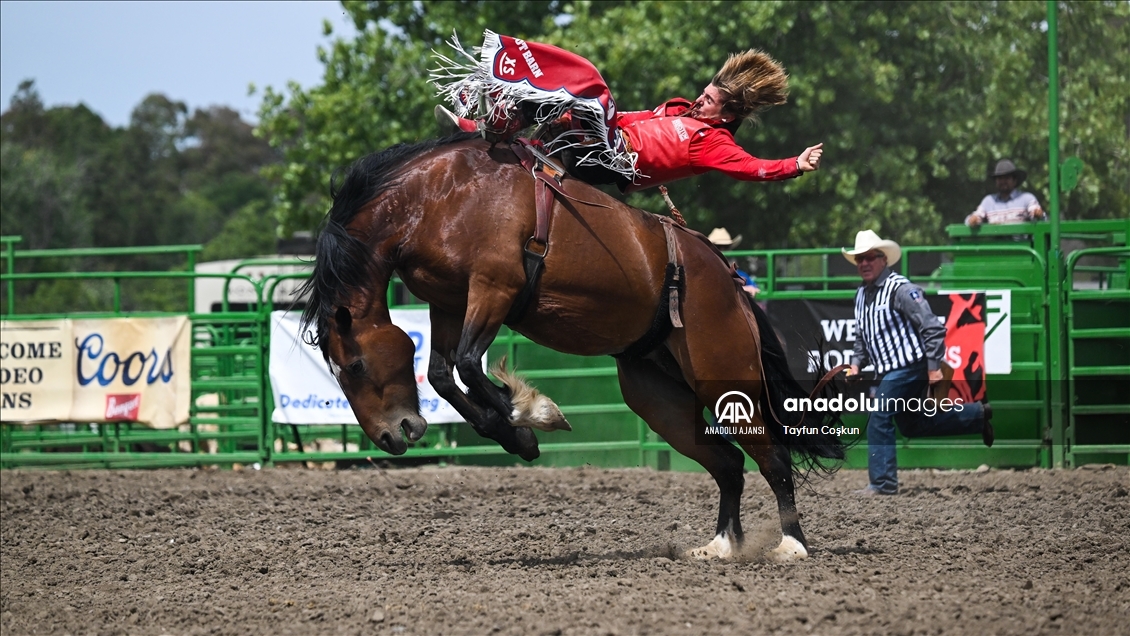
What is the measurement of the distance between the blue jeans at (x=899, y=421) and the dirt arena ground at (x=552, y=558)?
0.74 feet

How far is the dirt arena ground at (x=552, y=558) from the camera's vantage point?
12.6 ft

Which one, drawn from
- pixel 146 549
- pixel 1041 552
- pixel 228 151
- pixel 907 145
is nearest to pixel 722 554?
pixel 1041 552

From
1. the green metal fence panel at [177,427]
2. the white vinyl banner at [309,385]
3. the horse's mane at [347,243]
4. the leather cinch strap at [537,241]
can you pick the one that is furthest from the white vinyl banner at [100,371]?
the leather cinch strap at [537,241]

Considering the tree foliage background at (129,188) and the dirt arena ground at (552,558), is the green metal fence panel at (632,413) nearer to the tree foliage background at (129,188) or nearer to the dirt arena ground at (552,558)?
the dirt arena ground at (552,558)

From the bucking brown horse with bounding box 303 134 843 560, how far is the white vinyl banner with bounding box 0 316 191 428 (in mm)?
5115

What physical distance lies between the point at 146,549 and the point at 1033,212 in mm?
7841

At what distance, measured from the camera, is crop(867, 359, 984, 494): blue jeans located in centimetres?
745

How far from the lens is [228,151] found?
59.7 metres

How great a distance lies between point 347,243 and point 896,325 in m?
4.21

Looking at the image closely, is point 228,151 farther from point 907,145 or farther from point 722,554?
point 722,554

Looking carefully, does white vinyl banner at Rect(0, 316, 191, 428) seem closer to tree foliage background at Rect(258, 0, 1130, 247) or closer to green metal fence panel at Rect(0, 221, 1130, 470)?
green metal fence panel at Rect(0, 221, 1130, 470)

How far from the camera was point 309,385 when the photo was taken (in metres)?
9.28

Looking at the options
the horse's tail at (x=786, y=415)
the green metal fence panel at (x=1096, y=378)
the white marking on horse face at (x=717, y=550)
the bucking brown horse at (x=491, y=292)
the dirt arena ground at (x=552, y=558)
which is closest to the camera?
the dirt arena ground at (x=552, y=558)

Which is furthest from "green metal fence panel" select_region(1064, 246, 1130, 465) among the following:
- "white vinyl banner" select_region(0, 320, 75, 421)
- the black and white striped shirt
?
"white vinyl banner" select_region(0, 320, 75, 421)
